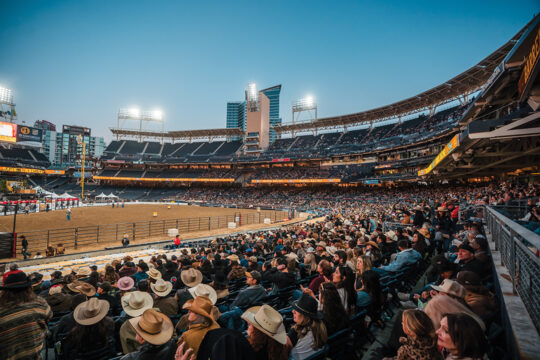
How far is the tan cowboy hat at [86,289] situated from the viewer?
176 inches

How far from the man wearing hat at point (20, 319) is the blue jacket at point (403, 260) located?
5564 mm

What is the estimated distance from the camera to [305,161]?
59.7 meters

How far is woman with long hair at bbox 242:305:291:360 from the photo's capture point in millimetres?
2084

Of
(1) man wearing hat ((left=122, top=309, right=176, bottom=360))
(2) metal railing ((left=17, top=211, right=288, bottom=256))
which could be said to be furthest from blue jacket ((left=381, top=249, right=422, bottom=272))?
(2) metal railing ((left=17, top=211, right=288, bottom=256))

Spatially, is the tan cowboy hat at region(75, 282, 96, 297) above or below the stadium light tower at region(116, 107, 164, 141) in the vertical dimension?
below

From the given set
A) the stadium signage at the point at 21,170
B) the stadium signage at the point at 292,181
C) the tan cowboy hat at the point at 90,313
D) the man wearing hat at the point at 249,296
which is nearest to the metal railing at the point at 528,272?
the man wearing hat at the point at 249,296

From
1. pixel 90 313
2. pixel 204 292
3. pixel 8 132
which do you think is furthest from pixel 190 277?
pixel 8 132

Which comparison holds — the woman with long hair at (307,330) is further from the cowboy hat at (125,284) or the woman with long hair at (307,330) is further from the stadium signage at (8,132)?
the stadium signage at (8,132)

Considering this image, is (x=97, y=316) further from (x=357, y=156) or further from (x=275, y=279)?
(x=357, y=156)

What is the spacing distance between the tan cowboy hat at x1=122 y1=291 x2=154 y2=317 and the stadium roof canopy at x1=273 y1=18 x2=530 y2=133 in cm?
2476

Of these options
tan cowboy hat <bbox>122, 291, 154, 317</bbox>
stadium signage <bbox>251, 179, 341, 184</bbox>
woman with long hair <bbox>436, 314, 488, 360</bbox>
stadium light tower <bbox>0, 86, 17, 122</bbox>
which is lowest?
tan cowboy hat <bbox>122, 291, 154, 317</bbox>

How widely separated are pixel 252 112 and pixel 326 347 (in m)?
73.4

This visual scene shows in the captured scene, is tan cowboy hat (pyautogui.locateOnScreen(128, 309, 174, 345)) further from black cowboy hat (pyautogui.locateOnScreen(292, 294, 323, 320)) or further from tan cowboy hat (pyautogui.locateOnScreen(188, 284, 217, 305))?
black cowboy hat (pyautogui.locateOnScreen(292, 294, 323, 320))

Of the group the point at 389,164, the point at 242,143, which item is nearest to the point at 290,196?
the point at 389,164
